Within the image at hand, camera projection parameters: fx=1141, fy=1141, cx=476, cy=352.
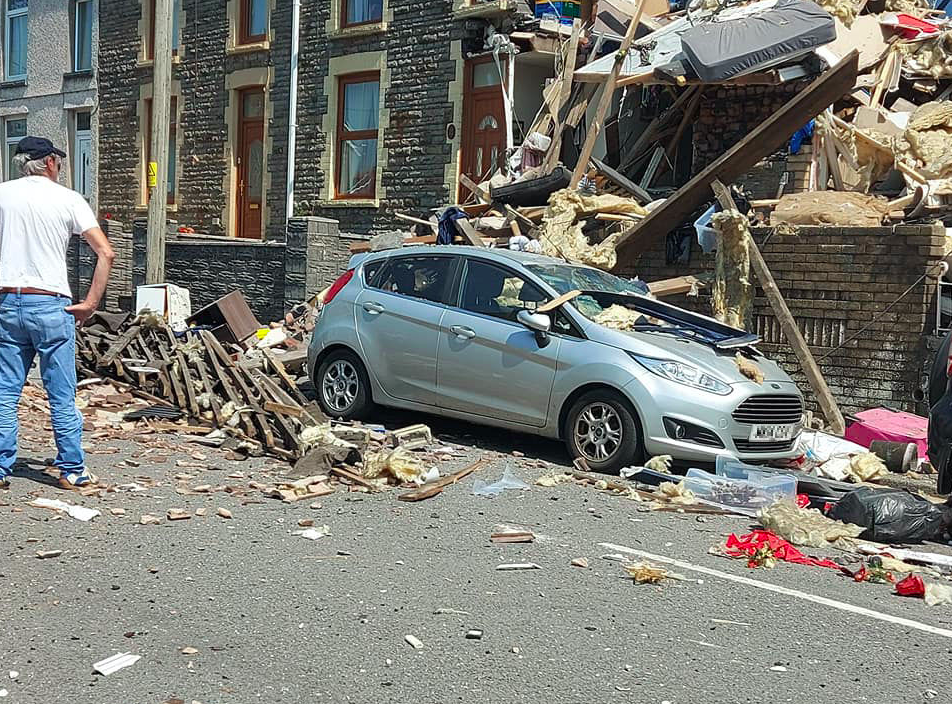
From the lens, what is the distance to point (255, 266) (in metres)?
18.5

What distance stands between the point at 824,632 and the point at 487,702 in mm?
1803

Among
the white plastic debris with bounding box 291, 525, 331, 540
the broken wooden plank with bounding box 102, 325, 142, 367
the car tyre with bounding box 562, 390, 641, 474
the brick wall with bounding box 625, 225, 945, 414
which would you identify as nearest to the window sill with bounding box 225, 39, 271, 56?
the broken wooden plank with bounding box 102, 325, 142, 367

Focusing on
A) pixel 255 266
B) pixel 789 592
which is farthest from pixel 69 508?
pixel 255 266

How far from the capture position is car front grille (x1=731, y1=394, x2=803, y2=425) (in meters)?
8.83

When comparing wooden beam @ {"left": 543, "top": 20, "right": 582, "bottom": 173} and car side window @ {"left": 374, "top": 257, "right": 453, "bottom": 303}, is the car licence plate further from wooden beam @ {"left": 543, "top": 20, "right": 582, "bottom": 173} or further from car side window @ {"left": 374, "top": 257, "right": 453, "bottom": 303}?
wooden beam @ {"left": 543, "top": 20, "right": 582, "bottom": 173}

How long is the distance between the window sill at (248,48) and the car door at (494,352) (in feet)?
46.8

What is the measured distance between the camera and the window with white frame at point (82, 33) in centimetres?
2802

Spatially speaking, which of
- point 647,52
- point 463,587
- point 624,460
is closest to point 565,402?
point 624,460

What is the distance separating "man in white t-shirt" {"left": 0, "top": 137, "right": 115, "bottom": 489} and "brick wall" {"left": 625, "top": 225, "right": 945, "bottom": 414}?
7.44 meters

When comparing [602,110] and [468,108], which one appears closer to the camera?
[602,110]

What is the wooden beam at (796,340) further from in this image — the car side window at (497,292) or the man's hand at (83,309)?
the man's hand at (83,309)

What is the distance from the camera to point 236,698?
413cm

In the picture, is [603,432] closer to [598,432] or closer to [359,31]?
[598,432]

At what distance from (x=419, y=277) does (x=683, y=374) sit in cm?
280
